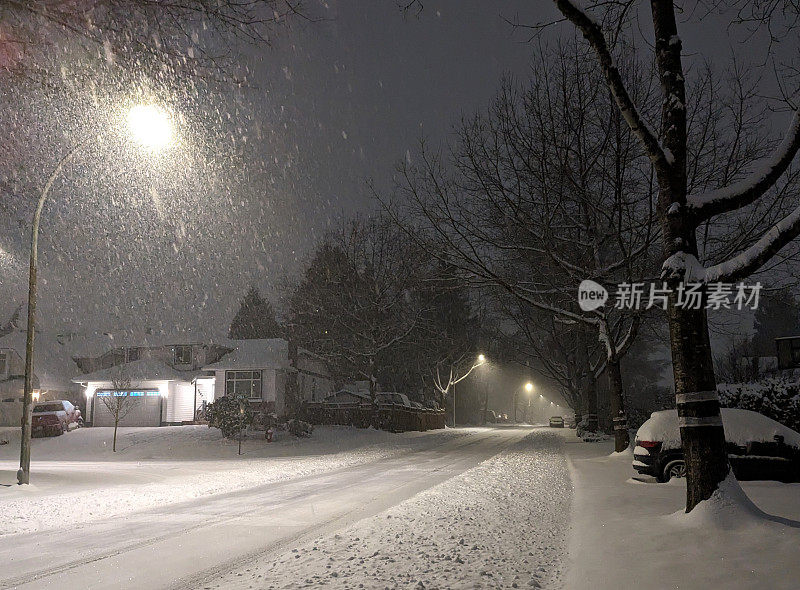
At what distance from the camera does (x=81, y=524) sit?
35.3ft

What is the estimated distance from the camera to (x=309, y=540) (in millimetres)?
8734

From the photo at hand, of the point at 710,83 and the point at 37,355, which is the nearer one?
the point at 710,83

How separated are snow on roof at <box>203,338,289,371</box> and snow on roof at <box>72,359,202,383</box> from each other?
6.23 ft

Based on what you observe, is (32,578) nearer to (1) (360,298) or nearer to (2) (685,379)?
(2) (685,379)

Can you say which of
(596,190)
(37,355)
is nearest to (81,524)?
(596,190)

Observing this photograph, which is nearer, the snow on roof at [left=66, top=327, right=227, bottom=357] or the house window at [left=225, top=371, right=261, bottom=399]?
the house window at [left=225, top=371, right=261, bottom=399]

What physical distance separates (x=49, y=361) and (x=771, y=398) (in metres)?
53.1

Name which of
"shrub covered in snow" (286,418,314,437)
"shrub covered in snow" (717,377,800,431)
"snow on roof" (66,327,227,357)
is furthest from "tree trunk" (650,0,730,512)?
"snow on roof" (66,327,227,357)

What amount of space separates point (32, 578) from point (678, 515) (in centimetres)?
731

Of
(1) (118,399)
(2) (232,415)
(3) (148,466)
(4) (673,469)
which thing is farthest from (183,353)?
(4) (673,469)

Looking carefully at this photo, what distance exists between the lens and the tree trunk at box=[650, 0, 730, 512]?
7.46 m

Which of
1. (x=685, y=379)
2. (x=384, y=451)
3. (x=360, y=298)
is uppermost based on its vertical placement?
(x=360, y=298)

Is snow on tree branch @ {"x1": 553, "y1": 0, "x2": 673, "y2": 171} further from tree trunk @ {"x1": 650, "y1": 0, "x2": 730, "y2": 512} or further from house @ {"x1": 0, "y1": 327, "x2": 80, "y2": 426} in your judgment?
house @ {"x1": 0, "y1": 327, "x2": 80, "y2": 426}

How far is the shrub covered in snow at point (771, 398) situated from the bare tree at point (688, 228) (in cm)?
1259
